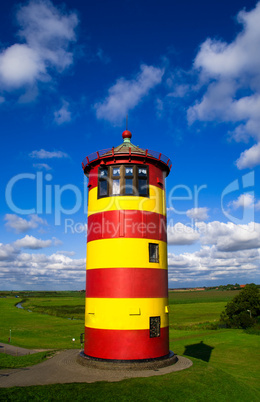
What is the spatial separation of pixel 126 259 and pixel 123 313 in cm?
286

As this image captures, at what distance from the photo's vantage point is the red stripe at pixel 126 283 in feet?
52.6

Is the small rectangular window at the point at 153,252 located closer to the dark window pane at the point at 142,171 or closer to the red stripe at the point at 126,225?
the red stripe at the point at 126,225

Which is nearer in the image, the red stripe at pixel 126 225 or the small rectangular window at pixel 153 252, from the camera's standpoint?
the red stripe at pixel 126 225

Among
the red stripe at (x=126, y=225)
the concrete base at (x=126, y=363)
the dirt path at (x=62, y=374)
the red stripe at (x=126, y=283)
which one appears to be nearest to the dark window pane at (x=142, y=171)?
the red stripe at (x=126, y=225)

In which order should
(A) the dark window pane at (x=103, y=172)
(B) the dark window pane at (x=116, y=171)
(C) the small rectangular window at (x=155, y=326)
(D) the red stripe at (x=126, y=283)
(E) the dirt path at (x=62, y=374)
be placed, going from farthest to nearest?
(A) the dark window pane at (x=103, y=172), (B) the dark window pane at (x=116, y=171), (C) the small rectangular window at (x=155, y=326), (D) the red stripe at (x=126, y=283), (E) the dirt path at (x=62, y=374)

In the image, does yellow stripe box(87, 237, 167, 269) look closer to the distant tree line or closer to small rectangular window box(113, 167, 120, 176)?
small rectangular window box(113, 167, 120, 176)

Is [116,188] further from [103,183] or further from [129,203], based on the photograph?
[129,203]

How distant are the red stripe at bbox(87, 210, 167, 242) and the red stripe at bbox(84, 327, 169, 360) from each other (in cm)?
519

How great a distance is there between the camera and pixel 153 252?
57.1ft

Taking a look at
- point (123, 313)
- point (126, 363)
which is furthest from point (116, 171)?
point (126, 363)

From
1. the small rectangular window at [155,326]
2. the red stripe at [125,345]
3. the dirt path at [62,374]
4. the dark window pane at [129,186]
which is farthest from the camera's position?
the dark window pane at [129,186]

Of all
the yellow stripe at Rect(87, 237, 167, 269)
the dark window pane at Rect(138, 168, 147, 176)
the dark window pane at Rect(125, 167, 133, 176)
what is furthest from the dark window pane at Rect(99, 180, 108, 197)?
the yellow stripe at Rect(87, 237, 167, 269)

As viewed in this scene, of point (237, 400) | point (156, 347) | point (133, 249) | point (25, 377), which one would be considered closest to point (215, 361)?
point (156, 347)

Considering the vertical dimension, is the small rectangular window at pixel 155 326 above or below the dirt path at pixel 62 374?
above
